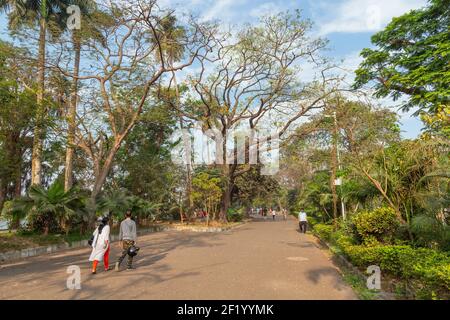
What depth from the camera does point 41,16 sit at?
63.6ft

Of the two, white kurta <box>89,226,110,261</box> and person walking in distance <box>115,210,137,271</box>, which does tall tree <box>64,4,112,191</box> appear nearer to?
person walking in distance <box>115,210,137,271</box>

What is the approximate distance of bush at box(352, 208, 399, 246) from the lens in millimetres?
8578

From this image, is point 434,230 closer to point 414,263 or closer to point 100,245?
point 414,263

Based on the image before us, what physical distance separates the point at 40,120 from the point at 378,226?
11.7 meters

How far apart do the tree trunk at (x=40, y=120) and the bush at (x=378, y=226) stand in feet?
37.1

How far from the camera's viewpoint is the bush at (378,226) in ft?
28.1

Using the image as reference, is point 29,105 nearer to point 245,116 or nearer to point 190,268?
point 190,268

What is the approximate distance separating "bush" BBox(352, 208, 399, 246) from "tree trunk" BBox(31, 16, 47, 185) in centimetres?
1132

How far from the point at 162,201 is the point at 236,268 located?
2114cm

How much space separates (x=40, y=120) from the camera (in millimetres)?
12070
